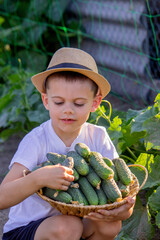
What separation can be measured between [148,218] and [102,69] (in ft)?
10.0

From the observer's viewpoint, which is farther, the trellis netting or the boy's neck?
the trellis netting

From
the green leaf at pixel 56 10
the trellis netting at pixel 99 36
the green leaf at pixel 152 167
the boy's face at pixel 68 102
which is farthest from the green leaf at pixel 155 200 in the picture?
the green leaf at pixel 56 10

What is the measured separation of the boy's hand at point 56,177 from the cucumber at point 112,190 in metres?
0.18

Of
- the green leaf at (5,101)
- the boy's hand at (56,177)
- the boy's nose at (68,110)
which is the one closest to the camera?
the boy's hand at (56,177)

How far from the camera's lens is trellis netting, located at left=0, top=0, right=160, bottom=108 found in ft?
15.6

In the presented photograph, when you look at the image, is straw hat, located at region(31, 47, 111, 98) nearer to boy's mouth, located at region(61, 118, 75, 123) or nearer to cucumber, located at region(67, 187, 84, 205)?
boy's mouth, located at region(61, 118, 75, 123)

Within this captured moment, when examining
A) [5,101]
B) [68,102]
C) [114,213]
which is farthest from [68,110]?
[5,101]

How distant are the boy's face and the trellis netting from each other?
8.35 feet

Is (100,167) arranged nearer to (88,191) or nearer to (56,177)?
(88,191)

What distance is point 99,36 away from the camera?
5488mm

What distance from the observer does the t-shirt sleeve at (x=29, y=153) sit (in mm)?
2174

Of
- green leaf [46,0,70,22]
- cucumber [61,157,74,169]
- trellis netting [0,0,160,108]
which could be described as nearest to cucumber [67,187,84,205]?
cucumber [61,157,74,169]

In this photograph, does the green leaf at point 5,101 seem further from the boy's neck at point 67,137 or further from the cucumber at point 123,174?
the cucumber at point 123,174

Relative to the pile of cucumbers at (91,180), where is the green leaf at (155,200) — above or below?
below
